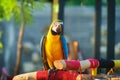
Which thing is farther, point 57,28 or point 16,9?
point 16,9

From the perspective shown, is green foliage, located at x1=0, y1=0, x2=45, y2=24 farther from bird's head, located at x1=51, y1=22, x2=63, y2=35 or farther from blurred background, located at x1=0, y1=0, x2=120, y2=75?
bird's head, located at x1=51, y1=22, x2=63, y2=35

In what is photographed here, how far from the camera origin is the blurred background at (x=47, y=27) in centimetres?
630

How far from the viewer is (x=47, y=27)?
7.38 metres

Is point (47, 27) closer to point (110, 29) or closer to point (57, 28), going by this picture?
point (110, 29)

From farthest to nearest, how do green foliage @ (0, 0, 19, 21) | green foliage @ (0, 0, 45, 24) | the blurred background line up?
green foliage @ (0, 0, 19, 21) < green foliage @ (0, 0, 45, 24) < the blurred background

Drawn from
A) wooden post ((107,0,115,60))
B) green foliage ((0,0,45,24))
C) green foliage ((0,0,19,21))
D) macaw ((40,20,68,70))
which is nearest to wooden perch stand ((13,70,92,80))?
macaw ((40,20,68,70))

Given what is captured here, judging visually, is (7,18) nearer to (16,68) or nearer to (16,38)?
(16,38)

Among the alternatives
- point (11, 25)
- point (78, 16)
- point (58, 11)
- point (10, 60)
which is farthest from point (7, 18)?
point (58, 11)

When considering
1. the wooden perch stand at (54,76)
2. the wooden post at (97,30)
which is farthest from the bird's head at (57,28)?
the wooden post at (97,30)

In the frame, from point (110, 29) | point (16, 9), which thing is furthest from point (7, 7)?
point (110, 29)

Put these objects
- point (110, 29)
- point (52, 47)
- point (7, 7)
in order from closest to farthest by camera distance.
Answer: point (52, 47), point (110, 29), point (7, 7)

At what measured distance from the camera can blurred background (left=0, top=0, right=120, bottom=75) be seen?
6.30 meters

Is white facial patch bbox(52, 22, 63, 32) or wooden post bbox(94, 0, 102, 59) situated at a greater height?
white facial patch bbox(52, 22, 63, 32)

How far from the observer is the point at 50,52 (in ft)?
12.4
